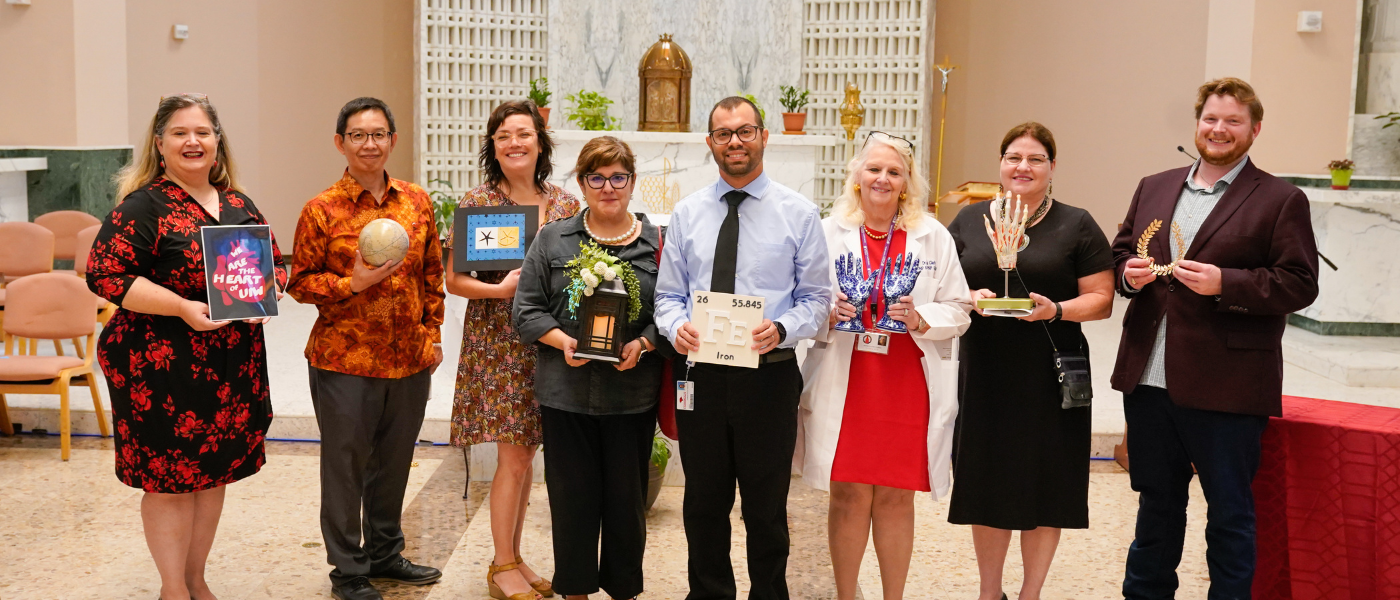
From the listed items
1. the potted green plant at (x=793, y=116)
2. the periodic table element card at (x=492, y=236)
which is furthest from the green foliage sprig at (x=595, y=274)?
the potted green plant at (x=793, y=116)

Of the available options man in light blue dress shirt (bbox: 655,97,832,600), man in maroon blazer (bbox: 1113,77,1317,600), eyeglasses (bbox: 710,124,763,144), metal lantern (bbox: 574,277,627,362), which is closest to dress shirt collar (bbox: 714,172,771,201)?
man in light blue dress shirt (bbox: 655,97,832,600)

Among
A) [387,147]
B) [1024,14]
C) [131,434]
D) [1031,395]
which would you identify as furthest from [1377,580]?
[1024,14]

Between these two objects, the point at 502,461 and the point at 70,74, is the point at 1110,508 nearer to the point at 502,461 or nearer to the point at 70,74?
the point at 502,461

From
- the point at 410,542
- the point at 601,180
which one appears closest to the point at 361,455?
the point at 410,542

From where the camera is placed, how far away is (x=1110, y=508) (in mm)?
4816

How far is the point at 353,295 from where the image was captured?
3.46 m

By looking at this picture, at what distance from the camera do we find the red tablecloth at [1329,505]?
321cm

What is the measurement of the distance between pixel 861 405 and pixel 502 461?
4.15ft

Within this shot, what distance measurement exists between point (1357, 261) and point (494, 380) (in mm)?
7112

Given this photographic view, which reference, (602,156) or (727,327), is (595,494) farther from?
(602,156)

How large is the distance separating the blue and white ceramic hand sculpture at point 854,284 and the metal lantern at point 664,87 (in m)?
5.88

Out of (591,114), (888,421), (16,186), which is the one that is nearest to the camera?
(888,421)

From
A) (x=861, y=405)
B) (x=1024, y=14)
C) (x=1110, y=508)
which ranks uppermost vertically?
(x=1024, y=14)

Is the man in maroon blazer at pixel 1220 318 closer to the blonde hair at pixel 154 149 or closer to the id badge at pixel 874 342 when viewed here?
the id badge at pixel 874 342
